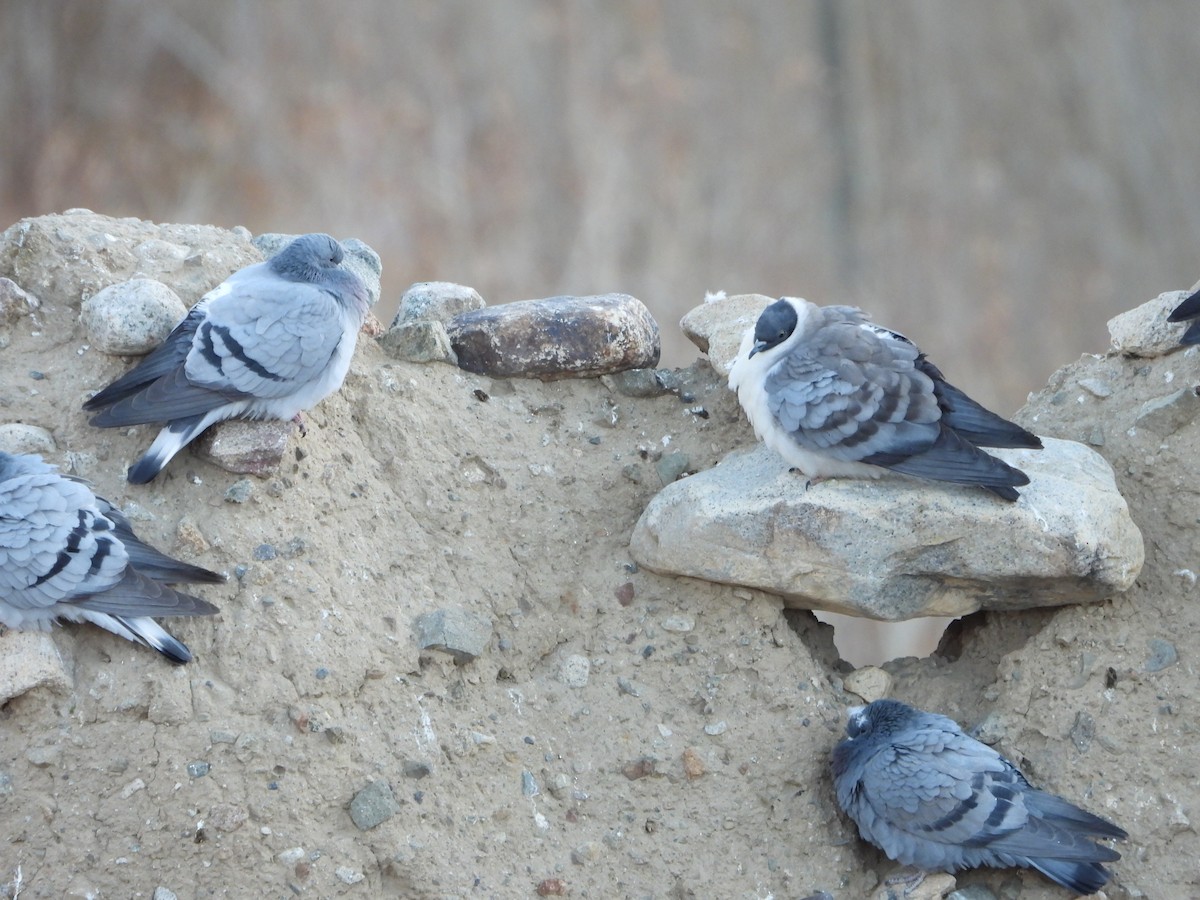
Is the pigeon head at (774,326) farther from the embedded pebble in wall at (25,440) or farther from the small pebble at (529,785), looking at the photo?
the embedded pebble in wall at (25,440)

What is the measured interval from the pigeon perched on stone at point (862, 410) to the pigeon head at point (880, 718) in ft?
2.23

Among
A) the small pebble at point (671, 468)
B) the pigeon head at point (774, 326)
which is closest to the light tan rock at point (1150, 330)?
the pigeon head at point (774, 326)

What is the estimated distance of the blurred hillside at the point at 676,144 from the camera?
33.9 ft

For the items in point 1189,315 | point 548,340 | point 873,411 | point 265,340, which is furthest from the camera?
point 548,340

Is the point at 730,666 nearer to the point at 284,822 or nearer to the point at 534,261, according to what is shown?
the point at 284,822

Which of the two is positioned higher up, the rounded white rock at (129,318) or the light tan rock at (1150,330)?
the light tan rock at (1150,330)

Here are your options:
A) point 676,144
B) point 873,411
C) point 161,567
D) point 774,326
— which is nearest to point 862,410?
point 873,411

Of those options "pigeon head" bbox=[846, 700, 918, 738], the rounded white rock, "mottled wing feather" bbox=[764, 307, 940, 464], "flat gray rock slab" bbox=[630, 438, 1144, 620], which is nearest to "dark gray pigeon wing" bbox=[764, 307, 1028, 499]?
"mottled wing feather" bbox=[764, 307, 940, 464]

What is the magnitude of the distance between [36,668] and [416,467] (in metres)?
1.30

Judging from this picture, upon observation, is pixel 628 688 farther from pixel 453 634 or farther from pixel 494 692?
→ pixel 453 634

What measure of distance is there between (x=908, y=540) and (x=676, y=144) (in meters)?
8.60

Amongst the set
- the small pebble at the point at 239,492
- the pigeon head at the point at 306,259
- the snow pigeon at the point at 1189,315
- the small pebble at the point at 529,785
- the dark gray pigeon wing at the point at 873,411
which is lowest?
the small pebble at the point at 529,785

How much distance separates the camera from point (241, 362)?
3816 millimetres

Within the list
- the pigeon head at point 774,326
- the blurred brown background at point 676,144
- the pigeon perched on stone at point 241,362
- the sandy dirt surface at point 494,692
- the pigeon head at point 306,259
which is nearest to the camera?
the sandy dirt surface at point 494,692
